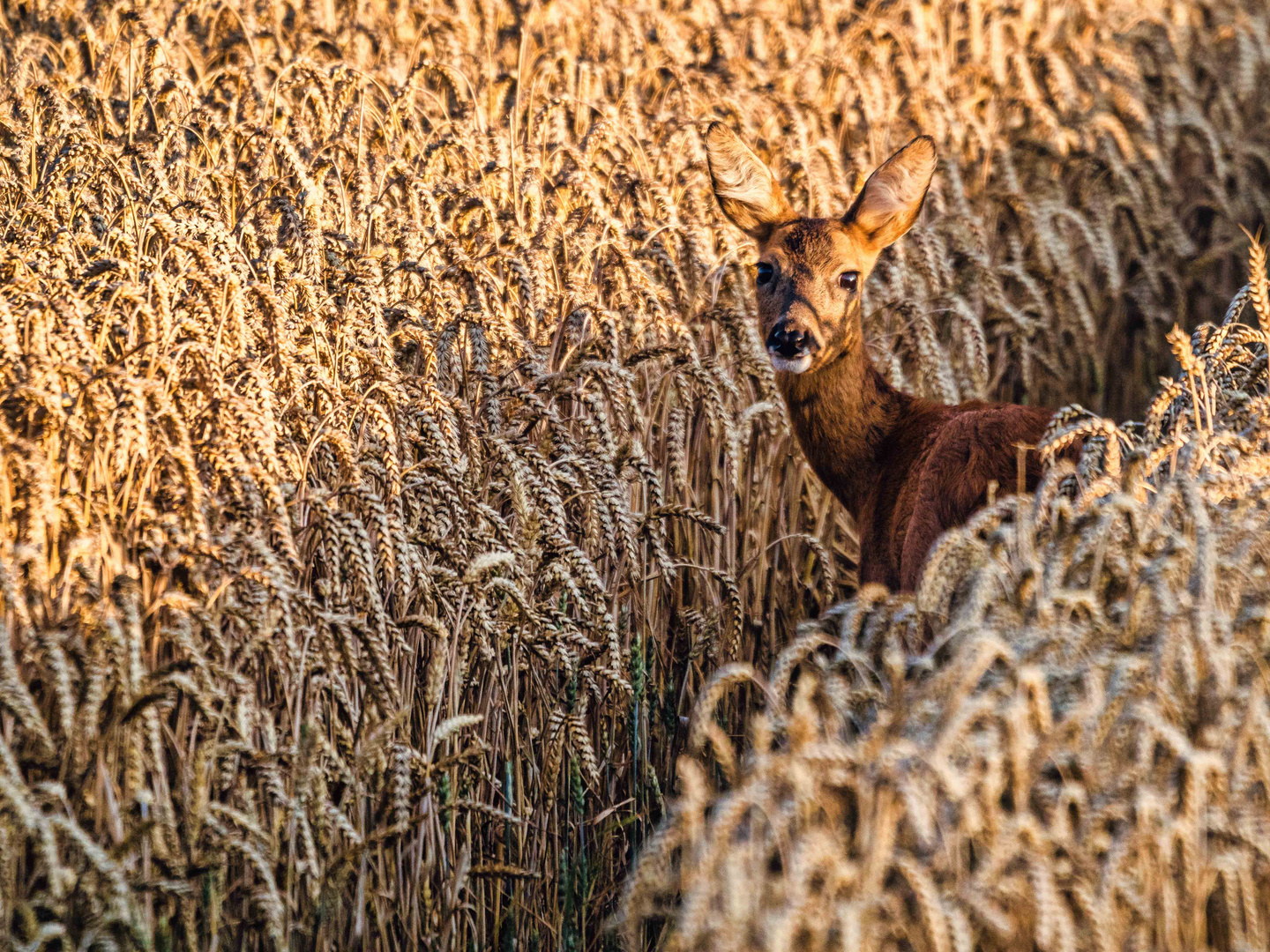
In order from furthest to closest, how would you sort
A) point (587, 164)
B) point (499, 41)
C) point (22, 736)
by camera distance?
1. point (499, 41)
2. point (587, 164)
3. point (22, 736)

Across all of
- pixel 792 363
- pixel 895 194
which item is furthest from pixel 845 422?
pixel 895 194

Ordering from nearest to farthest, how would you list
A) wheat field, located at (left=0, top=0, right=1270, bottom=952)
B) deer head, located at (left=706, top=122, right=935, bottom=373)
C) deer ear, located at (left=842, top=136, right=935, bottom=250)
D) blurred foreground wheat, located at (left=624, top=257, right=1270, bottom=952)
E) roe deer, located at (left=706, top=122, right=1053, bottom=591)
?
blurred foreground wheat, located at (left=624, top=257, right=1270, bottom=952) → wheat field, located at (left=0, top=0, right=1270, bottom=952) → roe deer, located at (left=706, top=122, right=1053, bottom=591) → deer head, located at (left=706, top=122, right=935, bottom=373) → deer ear, located at (left=842, top=136, right=935, bottom=250)

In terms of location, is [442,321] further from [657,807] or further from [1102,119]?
[1102,119]

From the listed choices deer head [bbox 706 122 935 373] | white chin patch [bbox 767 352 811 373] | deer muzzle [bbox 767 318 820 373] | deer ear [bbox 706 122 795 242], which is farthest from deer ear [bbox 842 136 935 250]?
white chin patch [bbox 767 352 811 373]

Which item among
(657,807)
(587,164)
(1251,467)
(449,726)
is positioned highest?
(587,164)

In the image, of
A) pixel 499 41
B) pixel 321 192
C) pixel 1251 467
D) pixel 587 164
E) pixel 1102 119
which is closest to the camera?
pixel 1251 467

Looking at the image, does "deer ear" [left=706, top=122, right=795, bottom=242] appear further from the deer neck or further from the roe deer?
the deer neck

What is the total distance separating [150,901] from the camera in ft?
10.6

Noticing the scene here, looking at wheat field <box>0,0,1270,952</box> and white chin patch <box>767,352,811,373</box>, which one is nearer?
wheat field <box>0,0,1270,952</box>

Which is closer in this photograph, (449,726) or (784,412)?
(449,726)

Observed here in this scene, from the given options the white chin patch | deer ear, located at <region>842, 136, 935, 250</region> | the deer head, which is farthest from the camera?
deer ear, located at <region>842, 136, 935, 250</region>

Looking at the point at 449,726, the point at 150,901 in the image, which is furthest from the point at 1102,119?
the point at 150,901

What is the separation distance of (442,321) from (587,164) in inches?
51.4

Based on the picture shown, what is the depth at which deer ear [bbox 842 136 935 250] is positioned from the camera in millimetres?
5434
